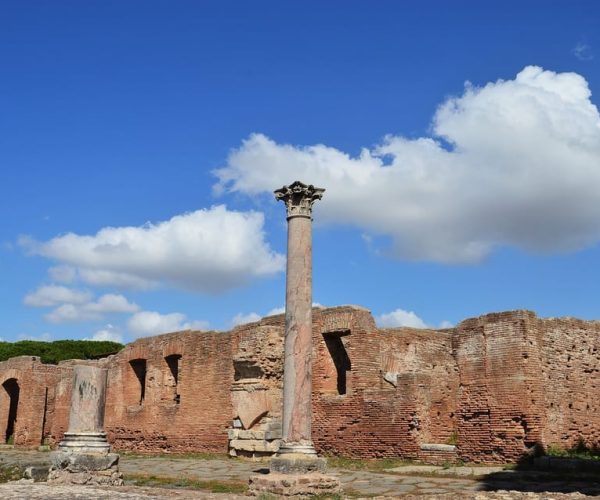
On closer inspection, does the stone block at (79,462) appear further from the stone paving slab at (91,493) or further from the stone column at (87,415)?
the stone paving slab at (91,493)

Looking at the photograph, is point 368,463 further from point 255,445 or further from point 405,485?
point 405,485

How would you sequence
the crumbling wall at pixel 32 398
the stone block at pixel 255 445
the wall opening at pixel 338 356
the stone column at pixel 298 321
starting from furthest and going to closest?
the crumbling wall at pixel 32 398 → the wall opening at pixel 338 356 → the stone block at pixel 255 445 → the stone column at pixel 298 321

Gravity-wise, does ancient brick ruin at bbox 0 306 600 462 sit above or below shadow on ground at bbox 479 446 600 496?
above

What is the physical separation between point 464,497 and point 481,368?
6342 mm

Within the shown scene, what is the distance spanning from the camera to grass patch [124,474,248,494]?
34.9ft

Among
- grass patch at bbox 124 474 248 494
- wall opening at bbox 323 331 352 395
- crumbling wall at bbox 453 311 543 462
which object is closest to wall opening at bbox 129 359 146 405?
wall opening at bbox 323 331 352 395

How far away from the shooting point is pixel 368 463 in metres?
14.0

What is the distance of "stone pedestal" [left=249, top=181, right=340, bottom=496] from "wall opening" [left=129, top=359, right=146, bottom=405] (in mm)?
→ 12449

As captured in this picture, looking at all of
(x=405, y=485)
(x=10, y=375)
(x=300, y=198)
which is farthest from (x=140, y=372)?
(x=405, y=485)

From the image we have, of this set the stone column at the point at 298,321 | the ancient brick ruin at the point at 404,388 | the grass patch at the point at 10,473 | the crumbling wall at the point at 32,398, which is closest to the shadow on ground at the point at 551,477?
the ancient brick ruin at the point at 404,388

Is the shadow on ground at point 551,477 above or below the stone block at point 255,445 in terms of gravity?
below

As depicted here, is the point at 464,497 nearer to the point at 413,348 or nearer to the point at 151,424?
the point at 413,348

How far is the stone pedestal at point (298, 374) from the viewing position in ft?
30.3

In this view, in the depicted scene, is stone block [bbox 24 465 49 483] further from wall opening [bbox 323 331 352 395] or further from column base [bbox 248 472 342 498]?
wall opening [bbox 323 331 352 395]
